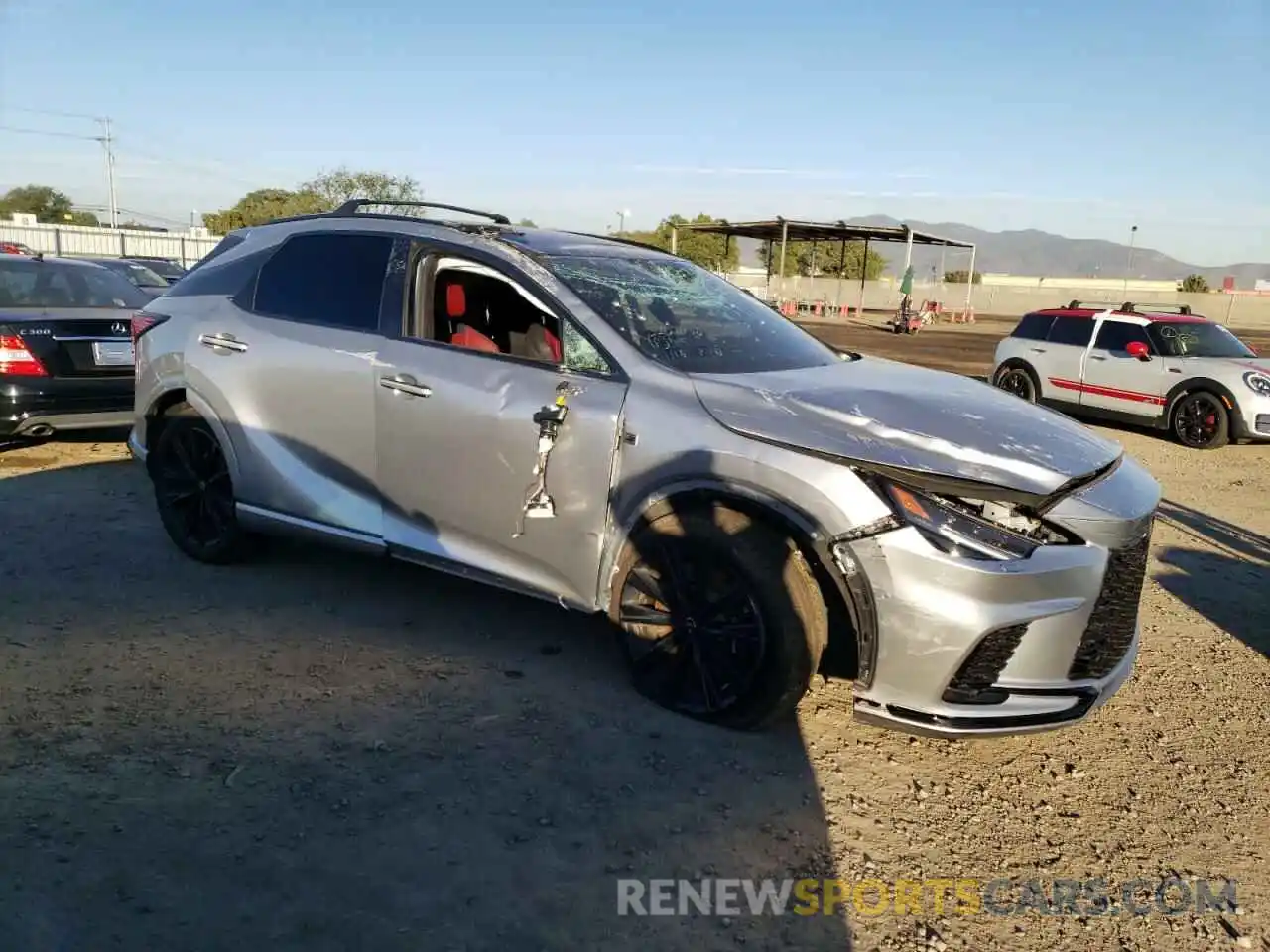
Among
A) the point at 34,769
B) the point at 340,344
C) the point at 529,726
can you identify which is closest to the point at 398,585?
the point at 340,344

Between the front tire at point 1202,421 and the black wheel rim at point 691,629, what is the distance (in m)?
9.74

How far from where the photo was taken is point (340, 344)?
4.38 meters

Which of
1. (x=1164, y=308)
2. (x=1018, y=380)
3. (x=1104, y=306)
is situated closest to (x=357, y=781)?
(x=1018, y=380)

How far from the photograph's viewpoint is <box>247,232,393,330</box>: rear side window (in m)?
4.43

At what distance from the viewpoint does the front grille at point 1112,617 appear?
10.5 ft

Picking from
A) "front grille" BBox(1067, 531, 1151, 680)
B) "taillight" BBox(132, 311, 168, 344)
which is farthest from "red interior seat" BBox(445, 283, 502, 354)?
"front grille" BBox(1067, 531, 1151, 680)

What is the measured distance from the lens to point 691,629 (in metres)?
3.58

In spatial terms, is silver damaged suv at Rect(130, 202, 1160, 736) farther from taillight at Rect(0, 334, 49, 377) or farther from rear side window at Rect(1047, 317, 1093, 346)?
rear side window at Rect(1047, 317, 1093, 346)

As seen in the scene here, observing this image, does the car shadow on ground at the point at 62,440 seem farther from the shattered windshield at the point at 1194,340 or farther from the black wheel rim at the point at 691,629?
the shattered windshield at the point at 1194,340

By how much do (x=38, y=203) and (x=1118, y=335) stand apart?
94.5 metres

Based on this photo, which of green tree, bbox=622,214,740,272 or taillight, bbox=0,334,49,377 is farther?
green tree, bbox=622,214,740,272

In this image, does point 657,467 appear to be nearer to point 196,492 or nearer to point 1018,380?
point 196,492

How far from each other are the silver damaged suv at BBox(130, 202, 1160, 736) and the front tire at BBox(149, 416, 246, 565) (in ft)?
0.05

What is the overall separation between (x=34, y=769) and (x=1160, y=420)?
38.9ft
